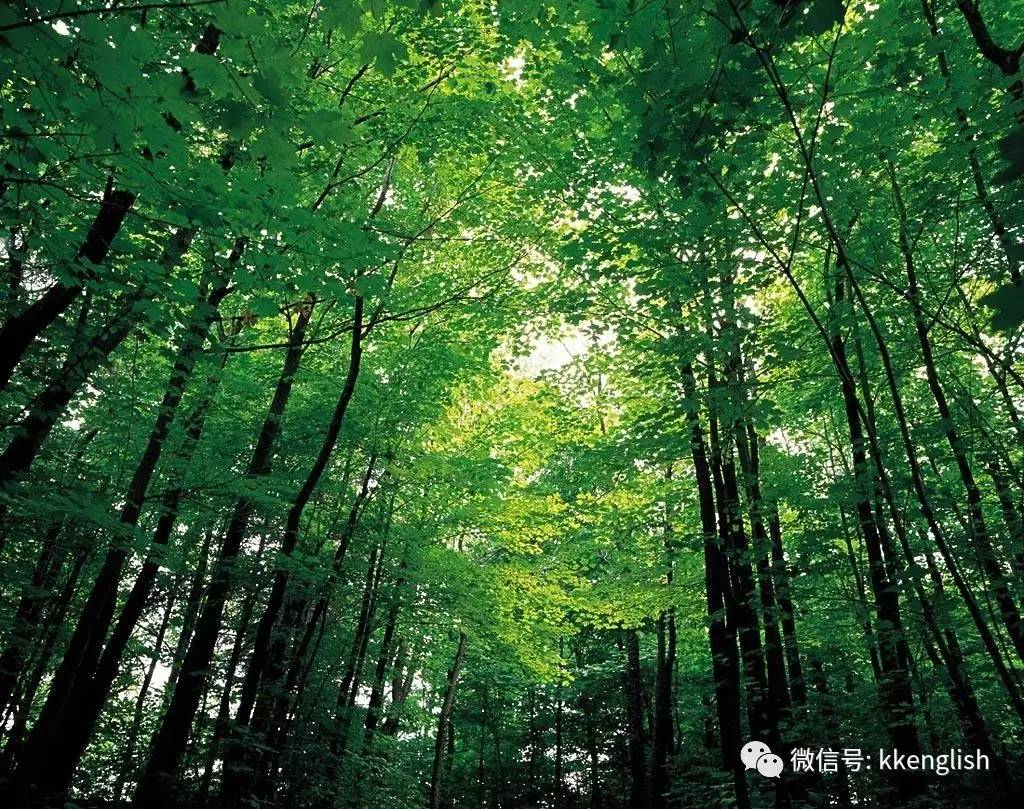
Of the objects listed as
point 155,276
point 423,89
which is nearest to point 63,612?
point 155,276

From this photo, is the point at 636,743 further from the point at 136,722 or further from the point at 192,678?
the point at 136,722

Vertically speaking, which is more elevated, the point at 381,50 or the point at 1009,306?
the point at 381,50

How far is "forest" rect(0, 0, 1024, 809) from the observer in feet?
10.7

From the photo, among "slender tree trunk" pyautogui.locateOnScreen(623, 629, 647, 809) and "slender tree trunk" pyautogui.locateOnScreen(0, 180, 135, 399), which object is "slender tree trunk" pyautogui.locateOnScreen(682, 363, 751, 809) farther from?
"slender tree trunk" pyautogui.locateOnScreen(623, 629, 647, 809)

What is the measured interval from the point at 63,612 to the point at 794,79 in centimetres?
1204

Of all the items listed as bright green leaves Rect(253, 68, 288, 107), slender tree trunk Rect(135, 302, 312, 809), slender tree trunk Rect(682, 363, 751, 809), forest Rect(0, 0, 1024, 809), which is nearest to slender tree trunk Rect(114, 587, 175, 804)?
forest Rect(0, 0, 1024, 809)

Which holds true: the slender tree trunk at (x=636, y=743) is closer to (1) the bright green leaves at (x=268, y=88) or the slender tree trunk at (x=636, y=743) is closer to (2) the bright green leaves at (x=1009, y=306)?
(1) the bright green leaves at (x=268, y=88)

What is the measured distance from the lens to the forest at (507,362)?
3270mm

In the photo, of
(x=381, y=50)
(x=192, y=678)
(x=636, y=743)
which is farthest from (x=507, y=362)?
(x=636, y=743)

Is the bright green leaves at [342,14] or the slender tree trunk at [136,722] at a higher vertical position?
the bright green leaves at [342,14]

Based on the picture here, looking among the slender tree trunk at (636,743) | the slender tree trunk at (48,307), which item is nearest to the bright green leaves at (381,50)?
the slender tree trunk at (48,307)

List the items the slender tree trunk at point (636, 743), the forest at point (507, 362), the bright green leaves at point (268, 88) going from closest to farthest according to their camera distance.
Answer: the bright green leaves at point (268, 88)
the forest at point (507, 362)
the slender tree trunk at point (636, 743)

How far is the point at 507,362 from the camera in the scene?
12336 millimetres

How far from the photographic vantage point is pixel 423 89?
7.91 m
